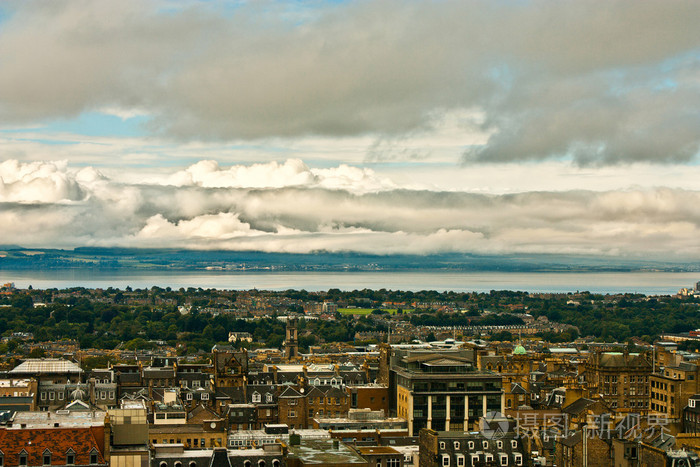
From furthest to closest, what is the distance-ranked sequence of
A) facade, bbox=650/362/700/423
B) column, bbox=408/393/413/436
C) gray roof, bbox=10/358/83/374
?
1. gray roof, bbox=10/358/83/374
2. facade, bbox=650/362/700/423
3. column, bbox=408/393/413/436

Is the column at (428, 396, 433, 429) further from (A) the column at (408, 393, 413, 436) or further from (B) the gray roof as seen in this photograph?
(B) the gray roof

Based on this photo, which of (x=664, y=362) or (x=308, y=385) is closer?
(x=308, y=385)

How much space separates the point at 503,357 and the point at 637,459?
164ft

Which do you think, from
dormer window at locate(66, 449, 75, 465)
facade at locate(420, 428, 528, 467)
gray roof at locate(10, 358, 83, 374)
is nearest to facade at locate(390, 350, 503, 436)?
facade at locate(420, 428, 528, 467)

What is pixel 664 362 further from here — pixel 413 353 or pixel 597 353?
pixel 413 353

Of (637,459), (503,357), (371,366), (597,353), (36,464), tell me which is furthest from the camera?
(371,366)

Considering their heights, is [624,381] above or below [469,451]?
above

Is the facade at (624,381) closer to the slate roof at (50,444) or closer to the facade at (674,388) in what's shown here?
the facade at (674,388)

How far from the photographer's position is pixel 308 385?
361ft

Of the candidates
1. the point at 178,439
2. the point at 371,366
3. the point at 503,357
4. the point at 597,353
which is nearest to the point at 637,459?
the point at 178,439

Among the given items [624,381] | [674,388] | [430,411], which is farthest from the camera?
[624,381]

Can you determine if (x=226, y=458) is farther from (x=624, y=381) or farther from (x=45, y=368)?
(x=624, y=381)

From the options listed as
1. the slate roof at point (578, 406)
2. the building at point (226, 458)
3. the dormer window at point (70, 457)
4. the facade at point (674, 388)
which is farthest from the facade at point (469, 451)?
the facade at point (674, 388)

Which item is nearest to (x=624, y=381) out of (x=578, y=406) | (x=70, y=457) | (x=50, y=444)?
(x=578, y=406)
